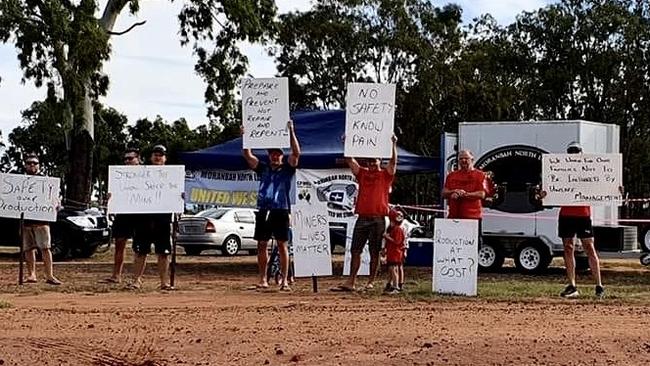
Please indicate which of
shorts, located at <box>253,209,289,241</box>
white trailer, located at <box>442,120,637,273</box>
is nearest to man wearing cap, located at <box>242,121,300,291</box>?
shorts, located at <box>253,209,289,241</box>

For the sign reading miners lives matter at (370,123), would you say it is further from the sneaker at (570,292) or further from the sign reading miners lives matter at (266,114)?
the sneaker at (570,292)

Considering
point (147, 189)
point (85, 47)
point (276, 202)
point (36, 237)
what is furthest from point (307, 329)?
point (85, 47)

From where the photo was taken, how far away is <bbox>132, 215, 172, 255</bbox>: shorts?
516 inches

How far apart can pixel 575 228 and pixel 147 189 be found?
5181 mm

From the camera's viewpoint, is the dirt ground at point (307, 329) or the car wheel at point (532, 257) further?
the car wheel at point (532, 257)

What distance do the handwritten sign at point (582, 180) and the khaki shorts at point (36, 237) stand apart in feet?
20.5

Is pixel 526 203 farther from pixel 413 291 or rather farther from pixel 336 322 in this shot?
pixel 336 322

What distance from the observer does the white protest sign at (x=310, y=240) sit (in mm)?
12883

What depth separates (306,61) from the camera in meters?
41.0

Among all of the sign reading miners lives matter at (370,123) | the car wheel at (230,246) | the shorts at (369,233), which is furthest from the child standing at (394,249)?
the car wheel at (230,246)

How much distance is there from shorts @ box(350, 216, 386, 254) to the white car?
42.8ft

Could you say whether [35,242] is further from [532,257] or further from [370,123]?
[532,257]

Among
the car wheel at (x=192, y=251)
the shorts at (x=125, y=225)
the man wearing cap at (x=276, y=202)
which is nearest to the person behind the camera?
the man wearing cap at (x=276, y=202)

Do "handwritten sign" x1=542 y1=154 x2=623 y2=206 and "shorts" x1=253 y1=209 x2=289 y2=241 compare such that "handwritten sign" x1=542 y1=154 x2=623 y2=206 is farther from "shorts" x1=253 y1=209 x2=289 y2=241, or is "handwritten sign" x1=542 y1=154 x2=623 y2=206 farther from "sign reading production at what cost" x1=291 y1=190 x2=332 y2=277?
"shorts" x1=253 y1=209 x2=289 y2=241
